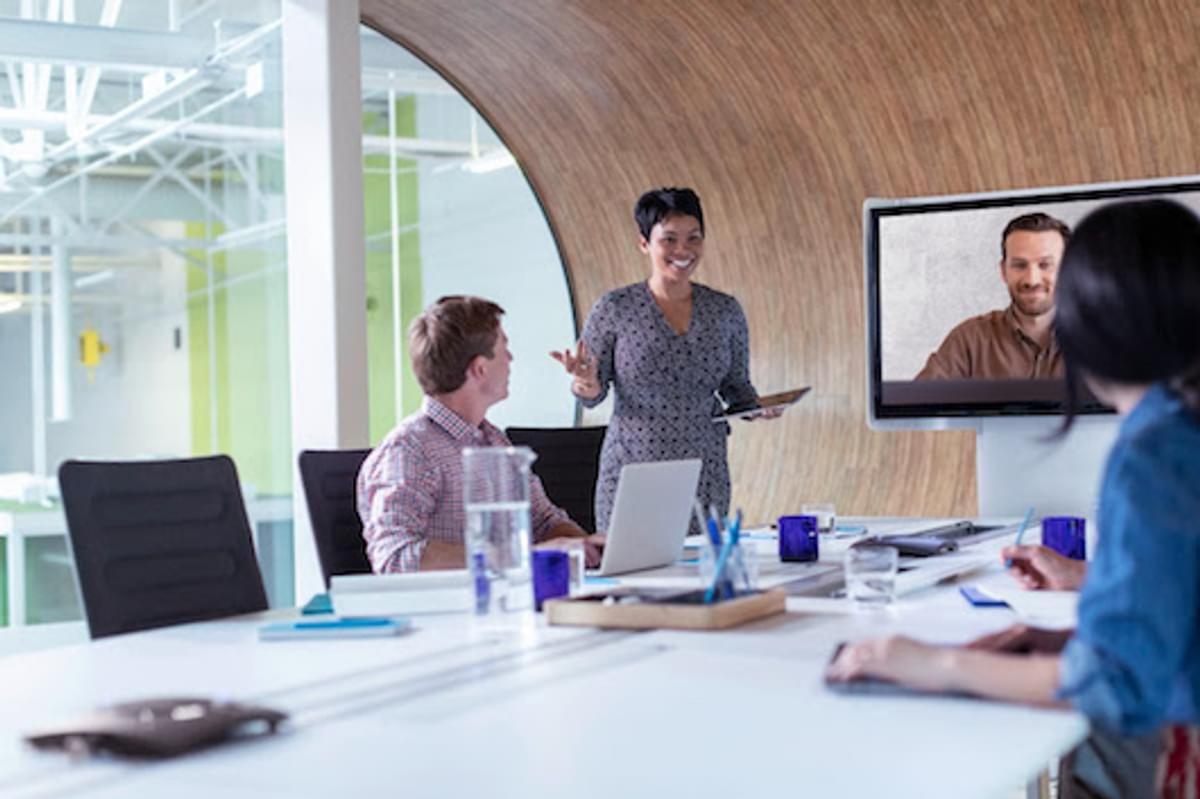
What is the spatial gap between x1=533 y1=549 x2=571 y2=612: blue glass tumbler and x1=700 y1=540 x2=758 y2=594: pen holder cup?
0.21 meters

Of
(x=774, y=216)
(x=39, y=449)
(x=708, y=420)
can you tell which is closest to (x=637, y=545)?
(x=708, y=420)

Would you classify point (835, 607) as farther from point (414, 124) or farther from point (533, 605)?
point (414, 124)

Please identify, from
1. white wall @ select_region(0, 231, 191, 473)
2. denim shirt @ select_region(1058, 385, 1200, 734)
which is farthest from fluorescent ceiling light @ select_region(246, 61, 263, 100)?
denim shirt @ select_region(1058, 385, 1200, 734)

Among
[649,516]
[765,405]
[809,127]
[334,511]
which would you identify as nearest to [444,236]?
[809,127]

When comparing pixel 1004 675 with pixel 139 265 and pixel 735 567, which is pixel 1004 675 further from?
pixel 139 265

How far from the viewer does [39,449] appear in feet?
15.6

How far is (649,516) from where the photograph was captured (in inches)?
110

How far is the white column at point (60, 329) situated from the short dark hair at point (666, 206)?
75.3 inches

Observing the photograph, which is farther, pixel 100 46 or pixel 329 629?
pixel 100 46

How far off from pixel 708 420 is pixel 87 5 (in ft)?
8.08

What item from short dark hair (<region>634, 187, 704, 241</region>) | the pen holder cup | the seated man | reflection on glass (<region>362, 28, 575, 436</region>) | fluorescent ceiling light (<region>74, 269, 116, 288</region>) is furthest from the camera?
reflection on glass (<region>362, 28, 575, 436</region>)

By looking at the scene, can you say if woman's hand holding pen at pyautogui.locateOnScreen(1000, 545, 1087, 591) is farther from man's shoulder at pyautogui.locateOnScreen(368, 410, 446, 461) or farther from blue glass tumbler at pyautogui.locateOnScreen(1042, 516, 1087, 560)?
man's shoulder at pyautogui.locateOnScreen(368, 410, 446, 461)

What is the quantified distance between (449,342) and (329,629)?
1.00 meters

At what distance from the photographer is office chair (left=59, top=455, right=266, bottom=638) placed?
8.39ft
